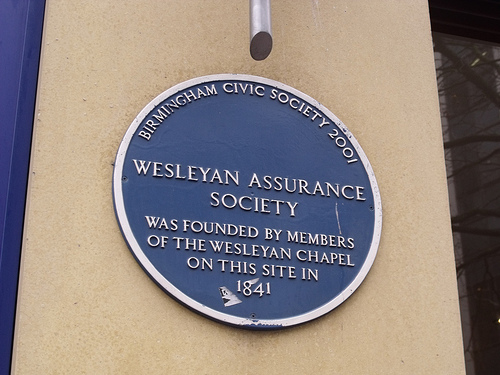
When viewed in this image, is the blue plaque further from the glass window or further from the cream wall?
the glass window

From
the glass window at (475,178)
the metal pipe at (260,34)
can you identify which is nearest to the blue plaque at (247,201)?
the metal pipe at (260,34)

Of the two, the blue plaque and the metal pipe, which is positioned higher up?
the metal pipe

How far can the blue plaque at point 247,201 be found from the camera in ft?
10.3

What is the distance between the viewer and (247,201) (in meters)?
3.36

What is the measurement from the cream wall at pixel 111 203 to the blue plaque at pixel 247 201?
0.24ft

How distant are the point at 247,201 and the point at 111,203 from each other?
599 mm

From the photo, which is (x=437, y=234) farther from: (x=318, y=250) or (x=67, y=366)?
(x=67, y=366)

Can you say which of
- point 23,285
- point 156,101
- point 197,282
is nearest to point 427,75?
point 156,101

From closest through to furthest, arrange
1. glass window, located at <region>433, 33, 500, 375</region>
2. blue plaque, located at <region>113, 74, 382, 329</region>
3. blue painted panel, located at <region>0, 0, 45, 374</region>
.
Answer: blue painted panel, located at <region>0, 0, 45, 374</region>
blue plaque, located at <region>113, 74, 382, 329</region>
glass window, located at <region>433, 33, 500, 375</region>

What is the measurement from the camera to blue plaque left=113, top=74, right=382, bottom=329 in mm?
3150

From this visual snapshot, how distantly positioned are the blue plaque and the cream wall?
0.24 ft

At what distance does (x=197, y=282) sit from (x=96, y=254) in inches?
16.8

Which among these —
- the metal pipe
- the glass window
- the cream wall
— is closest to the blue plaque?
the cream wall

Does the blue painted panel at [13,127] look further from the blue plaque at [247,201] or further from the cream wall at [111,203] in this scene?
the blue plaque at [247,201]
